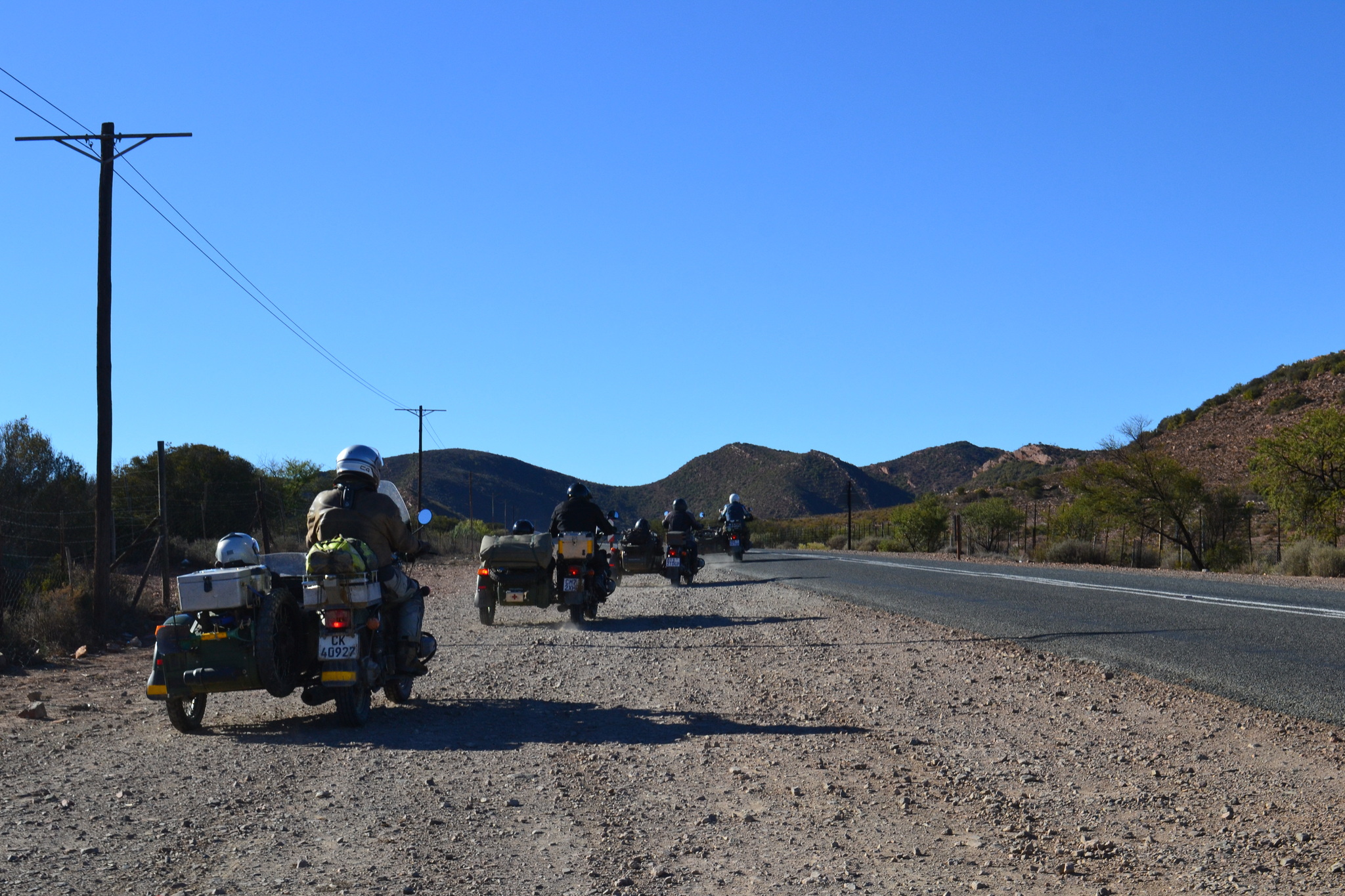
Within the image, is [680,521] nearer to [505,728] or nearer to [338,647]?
[505,728]

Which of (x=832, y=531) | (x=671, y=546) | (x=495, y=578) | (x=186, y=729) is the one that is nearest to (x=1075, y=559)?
(x=671, y=546)

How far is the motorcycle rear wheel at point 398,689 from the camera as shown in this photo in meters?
8.62

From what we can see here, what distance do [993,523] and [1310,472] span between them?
84.2ft

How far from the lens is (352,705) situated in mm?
7664

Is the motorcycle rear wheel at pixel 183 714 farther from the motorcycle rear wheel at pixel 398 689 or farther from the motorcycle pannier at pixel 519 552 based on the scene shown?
the motorcycle pannier at pixel 519 552

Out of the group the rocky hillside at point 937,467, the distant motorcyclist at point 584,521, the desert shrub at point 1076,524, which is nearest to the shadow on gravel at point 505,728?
the distant motorcyclist at point 584,521

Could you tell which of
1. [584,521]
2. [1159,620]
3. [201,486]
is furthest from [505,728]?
[201,486]

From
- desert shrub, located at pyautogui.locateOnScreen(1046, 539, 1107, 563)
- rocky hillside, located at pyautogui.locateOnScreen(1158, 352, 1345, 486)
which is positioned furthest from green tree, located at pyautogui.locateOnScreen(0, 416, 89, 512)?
rocky hillside, located at pyautogui.locateOnScreen(1158, 352, 1345, 486)

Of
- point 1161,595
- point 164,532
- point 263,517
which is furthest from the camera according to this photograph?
point 263,517

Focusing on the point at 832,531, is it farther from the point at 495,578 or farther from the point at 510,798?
the point at 510,798

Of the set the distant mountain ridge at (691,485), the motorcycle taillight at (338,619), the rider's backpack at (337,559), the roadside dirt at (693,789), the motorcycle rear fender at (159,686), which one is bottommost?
the roadside dirt at (693,789)

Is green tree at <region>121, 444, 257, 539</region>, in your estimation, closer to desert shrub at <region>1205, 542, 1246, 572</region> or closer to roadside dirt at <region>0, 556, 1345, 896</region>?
roadside dirt at <region>0, 556, 1345, 896</region>

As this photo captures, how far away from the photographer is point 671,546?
73.3ft

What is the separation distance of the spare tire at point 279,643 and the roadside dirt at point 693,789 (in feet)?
1.25
